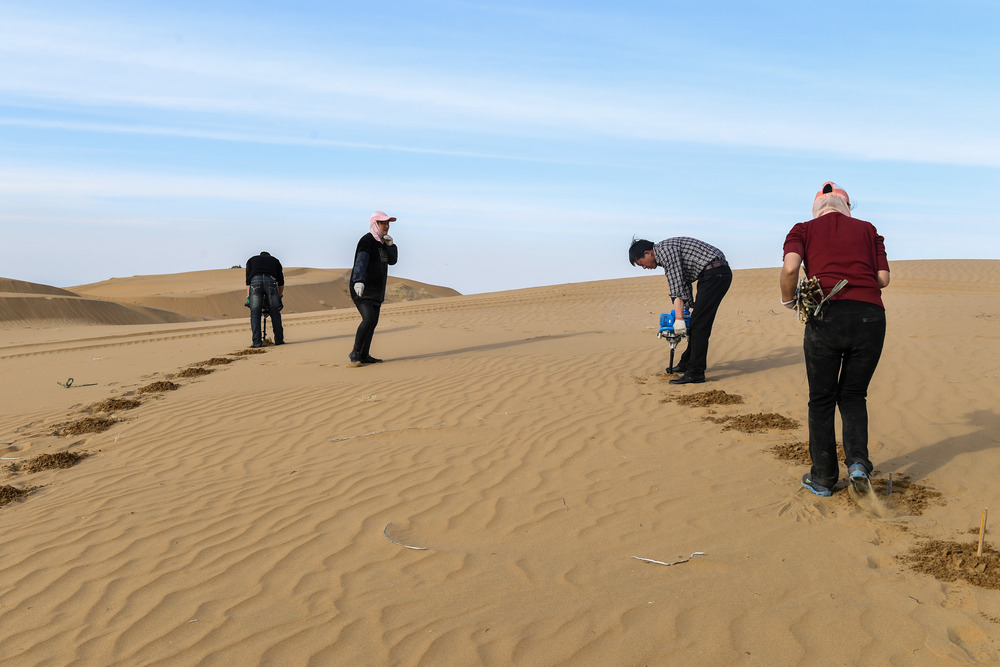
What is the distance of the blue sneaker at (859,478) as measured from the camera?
414 cm

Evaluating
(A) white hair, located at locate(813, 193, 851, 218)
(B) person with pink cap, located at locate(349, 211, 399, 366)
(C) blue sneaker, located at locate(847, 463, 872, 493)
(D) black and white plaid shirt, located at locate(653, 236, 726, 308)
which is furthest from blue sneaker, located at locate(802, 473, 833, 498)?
(B) person with pink cap, located at locate(349, 211, 399, 366)

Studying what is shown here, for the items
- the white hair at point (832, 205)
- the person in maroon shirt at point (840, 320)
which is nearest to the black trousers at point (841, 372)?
the person in maroon shirt at point (840, 320)

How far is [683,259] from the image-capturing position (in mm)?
7340

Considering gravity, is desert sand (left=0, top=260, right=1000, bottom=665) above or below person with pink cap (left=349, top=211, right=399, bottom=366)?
below

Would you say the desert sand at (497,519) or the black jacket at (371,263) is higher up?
the black jacket at (371,263)

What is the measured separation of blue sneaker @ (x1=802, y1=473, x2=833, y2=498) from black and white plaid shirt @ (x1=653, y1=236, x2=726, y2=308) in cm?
284

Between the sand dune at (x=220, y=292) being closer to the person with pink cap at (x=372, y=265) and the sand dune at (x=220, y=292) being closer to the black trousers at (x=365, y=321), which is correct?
the black trousers at (x=365, y=321)

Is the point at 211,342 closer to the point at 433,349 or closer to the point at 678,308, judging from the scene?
the point at 433,349

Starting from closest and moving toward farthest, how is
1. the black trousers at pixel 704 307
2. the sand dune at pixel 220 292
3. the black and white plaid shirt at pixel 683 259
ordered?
the black and white plaid shirt at pixel 683 259, the black trousers at pixel 704 307, the sand dune at pixel 220 292

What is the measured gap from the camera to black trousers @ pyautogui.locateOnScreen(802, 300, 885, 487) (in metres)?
4.08

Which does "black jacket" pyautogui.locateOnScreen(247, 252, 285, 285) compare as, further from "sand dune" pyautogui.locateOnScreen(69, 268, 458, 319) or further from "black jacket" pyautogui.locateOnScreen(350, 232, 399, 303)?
"sand dune" pyautogui.locateOnScreen(69, 268, 458, 319)

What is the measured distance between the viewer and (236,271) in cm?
6159

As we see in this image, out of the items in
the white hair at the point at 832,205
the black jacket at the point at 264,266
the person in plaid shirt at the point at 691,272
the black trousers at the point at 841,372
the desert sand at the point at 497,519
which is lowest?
the desert sand at the point at 497,519

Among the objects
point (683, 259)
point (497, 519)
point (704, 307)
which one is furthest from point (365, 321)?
point (497, 519)
